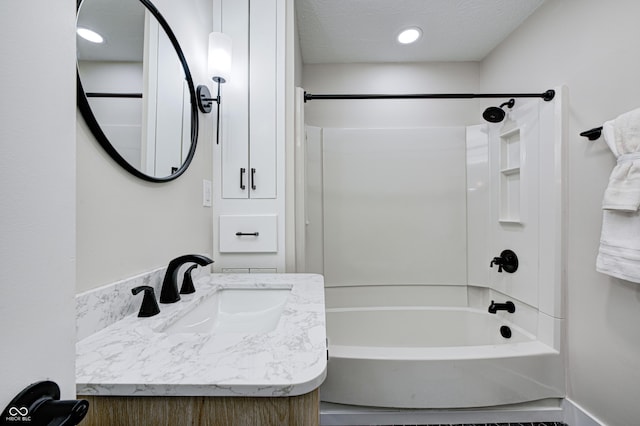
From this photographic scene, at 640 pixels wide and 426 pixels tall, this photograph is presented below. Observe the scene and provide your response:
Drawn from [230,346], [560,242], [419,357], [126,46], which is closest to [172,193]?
[126,46]

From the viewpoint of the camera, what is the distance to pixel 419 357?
1221 millimetres

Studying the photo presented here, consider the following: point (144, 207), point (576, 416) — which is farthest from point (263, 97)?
point (576, 416)

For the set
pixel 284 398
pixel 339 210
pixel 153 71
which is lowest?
pixel 284 398

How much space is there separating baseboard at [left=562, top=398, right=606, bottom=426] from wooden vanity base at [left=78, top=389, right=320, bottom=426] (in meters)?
1.67

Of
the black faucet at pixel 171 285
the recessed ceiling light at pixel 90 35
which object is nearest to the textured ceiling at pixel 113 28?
the recessed ceiling light at pixel 90 35

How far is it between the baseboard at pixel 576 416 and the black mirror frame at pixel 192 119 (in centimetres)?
215

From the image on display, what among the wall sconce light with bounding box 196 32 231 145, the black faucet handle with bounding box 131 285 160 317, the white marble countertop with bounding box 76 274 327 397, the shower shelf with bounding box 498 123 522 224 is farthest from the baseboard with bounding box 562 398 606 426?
the wall sconce light with bounding box 196 32 231 145

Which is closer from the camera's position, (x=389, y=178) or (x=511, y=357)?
(x=511, y=357)

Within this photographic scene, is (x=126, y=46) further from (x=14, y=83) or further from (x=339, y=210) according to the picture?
(x=339, y=210)

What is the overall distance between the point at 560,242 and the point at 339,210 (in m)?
1.33

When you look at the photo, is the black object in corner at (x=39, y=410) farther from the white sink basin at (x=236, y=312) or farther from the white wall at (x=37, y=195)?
the white sink basin at (x=236, y=312)

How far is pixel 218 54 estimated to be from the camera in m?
1.16

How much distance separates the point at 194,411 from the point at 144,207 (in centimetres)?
63

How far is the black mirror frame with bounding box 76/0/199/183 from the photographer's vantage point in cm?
62
